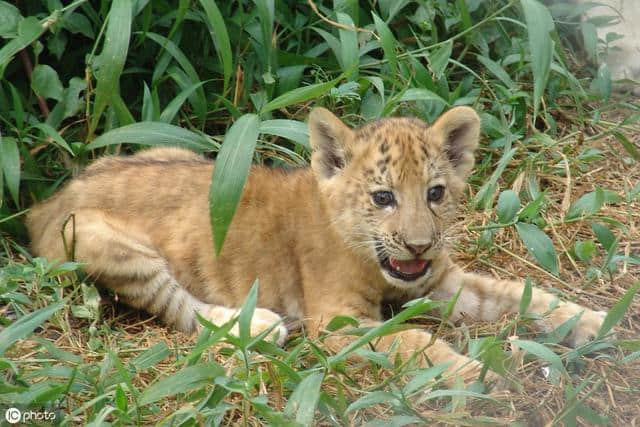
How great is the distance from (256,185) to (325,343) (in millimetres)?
1239

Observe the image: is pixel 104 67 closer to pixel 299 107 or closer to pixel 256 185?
pixel 256 185

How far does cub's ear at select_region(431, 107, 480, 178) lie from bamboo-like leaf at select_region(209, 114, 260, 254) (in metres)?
1.08

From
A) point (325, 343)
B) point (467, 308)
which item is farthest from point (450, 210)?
point (325, 343)

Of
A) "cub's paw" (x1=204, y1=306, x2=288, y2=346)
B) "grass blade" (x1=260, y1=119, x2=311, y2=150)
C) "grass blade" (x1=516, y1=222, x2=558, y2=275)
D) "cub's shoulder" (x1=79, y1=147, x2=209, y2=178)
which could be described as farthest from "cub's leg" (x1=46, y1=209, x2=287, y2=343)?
"grass blade" (x1=516, y1=222, x2=558, y2=275)

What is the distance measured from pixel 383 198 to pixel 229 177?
2.89ft

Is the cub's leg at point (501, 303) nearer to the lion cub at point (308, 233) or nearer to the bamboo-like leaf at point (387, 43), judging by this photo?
the lion cub at point (308, 233)

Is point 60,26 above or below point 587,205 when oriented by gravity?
above

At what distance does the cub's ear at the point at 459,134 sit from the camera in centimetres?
588

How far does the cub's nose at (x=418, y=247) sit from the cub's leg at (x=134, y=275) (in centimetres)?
87

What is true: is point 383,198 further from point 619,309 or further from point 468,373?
point 619,309

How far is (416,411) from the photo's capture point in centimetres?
435

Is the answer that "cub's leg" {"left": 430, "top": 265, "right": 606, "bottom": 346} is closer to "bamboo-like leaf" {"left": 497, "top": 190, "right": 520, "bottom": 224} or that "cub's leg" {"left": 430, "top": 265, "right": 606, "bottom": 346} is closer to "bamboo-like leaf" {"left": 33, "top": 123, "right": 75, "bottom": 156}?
"bamboo-like leaf" {"left": 497, "top": 190, "right": 520, "bottom": 224}
